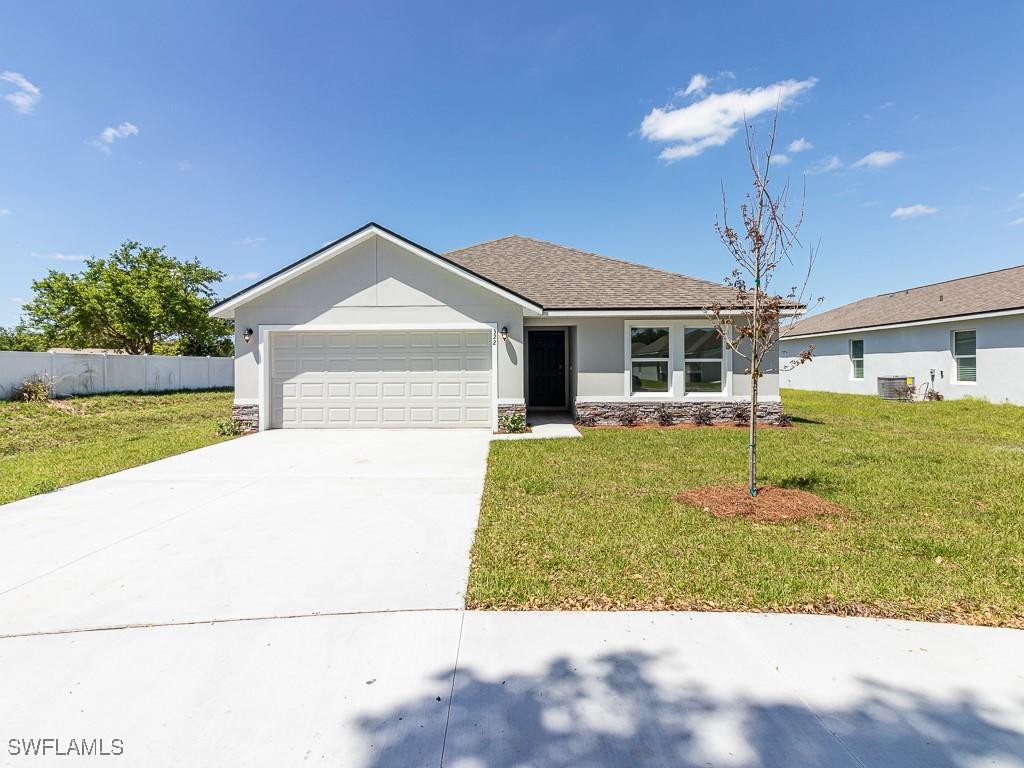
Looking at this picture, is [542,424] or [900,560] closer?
[900,560]

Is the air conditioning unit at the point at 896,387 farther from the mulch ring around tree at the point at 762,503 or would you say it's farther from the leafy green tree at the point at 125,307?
the leafy green tree at the point at 125,307

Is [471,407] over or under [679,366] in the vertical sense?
under

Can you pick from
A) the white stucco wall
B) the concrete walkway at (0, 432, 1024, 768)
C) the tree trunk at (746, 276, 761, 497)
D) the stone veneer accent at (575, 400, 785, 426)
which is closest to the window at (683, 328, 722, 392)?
the stone veneer accent at (575, 400, 785, 426)

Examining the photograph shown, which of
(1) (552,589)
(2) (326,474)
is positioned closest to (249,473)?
(2) (326,474)

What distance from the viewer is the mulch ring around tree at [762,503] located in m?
4.94

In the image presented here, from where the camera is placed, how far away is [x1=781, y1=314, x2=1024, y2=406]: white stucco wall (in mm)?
14625

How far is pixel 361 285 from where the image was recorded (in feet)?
37.6

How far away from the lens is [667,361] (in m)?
12.2

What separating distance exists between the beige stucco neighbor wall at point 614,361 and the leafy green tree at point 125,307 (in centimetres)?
3100

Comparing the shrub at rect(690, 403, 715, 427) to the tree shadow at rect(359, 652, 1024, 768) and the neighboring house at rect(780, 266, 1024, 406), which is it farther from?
the tree shadow at rect(359, 652, 1024, 768)

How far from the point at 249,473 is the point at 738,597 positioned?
7.03 m

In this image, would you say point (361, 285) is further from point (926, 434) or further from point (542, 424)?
point (926, 434)

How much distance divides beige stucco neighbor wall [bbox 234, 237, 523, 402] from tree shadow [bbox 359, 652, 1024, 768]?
916 cm

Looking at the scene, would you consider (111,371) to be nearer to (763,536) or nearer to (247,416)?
(247,416)
